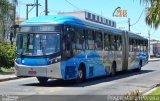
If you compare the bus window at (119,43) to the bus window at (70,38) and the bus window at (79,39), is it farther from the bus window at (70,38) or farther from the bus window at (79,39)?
the bus window at (70,38)

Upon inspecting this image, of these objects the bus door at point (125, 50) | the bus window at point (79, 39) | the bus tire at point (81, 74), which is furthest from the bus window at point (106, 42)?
the bus door at point (125, 50)

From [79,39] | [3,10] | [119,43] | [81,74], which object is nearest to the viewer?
[79,39]

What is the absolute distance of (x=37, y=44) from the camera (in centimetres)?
2058

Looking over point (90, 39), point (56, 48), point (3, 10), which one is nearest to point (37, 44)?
point (56, 48)

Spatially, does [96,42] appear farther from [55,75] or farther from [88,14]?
[88,14]

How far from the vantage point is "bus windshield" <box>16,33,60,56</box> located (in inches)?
800

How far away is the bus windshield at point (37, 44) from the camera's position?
20312mm

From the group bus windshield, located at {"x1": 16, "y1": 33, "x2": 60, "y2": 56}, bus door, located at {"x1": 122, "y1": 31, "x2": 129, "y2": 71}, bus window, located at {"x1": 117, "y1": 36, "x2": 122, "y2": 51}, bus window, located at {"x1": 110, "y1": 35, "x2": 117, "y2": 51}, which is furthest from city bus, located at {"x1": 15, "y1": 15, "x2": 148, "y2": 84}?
bus door, located at {"x1": 122, "y1": 31, "x2": 129, "y2": 71}

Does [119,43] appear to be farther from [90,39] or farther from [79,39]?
[79,39]

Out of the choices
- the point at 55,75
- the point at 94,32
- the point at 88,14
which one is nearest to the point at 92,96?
the point at 55,75

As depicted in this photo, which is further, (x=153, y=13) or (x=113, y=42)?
(x=113, y=42)

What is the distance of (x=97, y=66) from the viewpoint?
25.5 meters

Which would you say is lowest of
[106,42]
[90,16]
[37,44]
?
[37,44]

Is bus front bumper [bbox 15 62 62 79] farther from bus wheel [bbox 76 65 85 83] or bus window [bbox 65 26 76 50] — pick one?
bus wheel [bbox 76 65 85 83]
